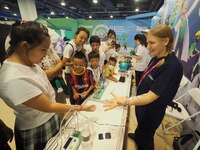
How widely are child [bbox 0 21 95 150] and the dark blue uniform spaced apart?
71 centimetres

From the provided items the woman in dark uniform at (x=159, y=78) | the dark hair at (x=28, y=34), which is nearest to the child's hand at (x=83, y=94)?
the woman in dark uniform at (x=159, y=78)

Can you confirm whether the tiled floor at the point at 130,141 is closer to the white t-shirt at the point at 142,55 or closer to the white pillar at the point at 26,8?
the white t-shirt at the point at 142,55

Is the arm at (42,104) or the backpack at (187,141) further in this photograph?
the backpack at (187,141)

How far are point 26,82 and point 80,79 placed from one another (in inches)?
39.4

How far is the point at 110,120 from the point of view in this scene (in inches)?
49.3

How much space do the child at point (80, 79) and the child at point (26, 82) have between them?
77 centimetres

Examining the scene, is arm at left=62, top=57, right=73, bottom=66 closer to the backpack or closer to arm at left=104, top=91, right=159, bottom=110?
arm at left=104, top=91, right=159, bottom=110

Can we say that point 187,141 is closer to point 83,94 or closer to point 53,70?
point 83,94

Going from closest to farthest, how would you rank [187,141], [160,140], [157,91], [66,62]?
[157,91], [187,141], [66,62], [160,140]

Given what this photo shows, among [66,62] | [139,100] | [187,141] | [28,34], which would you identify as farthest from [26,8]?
[187,141]

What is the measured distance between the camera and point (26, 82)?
0.72 m


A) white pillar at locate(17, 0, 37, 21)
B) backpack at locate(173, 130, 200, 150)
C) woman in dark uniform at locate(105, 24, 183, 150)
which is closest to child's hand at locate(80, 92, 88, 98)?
woman in dark uniform at locate(105, 24, 183, 150)

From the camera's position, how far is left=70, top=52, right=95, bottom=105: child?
166 cm

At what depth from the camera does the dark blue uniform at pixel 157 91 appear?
1033 mm
